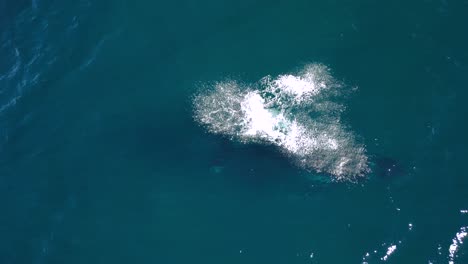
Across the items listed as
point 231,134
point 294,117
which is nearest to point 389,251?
point 294,117

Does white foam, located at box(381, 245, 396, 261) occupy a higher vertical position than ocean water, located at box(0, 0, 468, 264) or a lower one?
lower

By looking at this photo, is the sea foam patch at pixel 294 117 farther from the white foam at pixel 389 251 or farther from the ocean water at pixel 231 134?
the white foam at pixel 389 251

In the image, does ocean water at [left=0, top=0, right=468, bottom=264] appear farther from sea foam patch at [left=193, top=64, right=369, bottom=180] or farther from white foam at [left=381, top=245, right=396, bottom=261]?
sea foam patch at [left=193, top=64, right=369, bottom=180]

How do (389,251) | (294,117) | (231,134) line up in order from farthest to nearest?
(294,117), (231,134), (389,251)

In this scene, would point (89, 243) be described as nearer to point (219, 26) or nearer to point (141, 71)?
point (141, 71)

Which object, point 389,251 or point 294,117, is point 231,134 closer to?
point 294,117

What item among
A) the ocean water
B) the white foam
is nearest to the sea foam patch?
the ocean water
